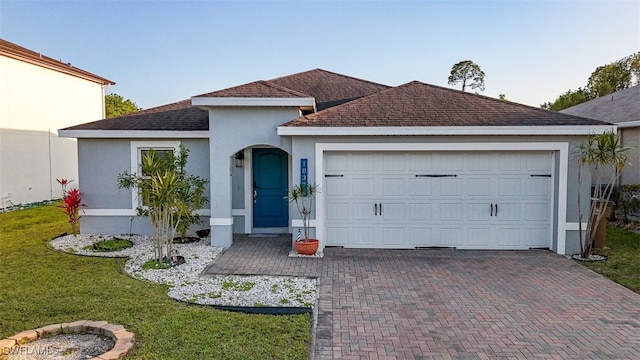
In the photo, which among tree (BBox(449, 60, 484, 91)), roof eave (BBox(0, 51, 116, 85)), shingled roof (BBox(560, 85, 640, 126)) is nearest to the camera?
shingled roof (BBox(560, 85, 640, 126))

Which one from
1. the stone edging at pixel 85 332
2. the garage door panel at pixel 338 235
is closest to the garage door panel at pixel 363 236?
the garage door panel at pixel 338 235

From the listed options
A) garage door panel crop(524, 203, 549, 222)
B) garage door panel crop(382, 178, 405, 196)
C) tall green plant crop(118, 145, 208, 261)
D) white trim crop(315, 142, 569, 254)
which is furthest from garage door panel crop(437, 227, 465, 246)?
tall green plant crop(118, 145, 208, 261)

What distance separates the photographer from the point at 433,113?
988cm

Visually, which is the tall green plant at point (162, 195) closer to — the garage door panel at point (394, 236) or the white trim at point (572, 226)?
the garage door panel at point (394, 236)

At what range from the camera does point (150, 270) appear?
26.5 ft

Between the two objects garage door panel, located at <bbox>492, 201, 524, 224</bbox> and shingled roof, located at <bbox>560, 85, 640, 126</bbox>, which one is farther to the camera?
shingled roof, located at <bbox>560, 85, 640, 126</bbox>

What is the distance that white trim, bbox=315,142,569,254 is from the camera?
9453mm

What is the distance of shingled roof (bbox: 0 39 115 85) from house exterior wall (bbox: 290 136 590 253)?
14.6 m

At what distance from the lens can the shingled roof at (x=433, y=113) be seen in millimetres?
9445

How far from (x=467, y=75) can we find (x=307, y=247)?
72.1 ft

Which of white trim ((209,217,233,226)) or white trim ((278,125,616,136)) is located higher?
white trim ((278,125,616,136))

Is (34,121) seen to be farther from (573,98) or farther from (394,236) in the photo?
(573,98)

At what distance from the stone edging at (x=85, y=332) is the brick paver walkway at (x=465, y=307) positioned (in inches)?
87.0

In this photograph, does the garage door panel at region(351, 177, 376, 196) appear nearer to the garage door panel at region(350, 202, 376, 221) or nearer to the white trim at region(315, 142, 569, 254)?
the garage door panel at region(350, 202, 376, 221)
